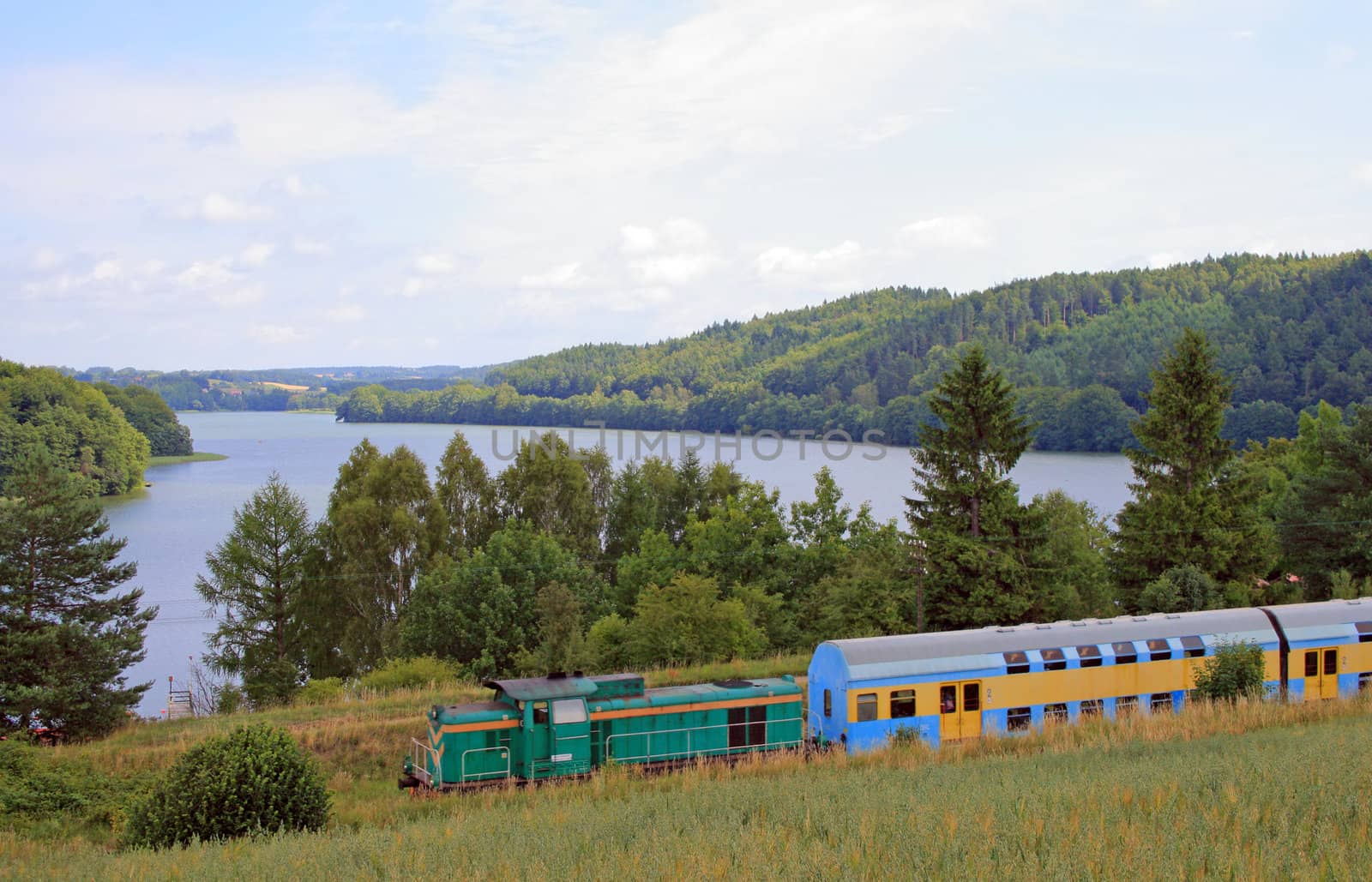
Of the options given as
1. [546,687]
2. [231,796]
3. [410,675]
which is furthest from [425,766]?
[410,675]

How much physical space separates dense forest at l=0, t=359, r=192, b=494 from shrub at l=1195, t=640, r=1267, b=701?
297 feet

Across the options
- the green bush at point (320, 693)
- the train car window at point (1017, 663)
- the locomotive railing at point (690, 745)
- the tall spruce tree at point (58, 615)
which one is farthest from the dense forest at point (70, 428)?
the train car window at point (1017, 663)

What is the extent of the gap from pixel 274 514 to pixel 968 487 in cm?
3421

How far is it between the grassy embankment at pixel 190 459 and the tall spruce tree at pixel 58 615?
10885 centimetres

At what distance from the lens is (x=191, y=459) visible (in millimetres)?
142875

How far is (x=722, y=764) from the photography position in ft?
58.9

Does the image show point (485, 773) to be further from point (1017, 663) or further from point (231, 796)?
point (1017, 663)

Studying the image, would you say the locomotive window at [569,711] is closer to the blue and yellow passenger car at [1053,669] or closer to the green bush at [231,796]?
the blue and yellow passenger car at [1053,669]

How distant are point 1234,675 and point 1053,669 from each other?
3.85 meters

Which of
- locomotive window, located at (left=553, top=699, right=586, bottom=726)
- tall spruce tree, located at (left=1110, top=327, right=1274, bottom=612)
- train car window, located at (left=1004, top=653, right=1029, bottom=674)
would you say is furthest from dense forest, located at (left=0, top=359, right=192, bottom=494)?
train car window, located at (left=1004, top=653, right=1029, bottom=674)

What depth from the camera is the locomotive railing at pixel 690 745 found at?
21203 millimetres

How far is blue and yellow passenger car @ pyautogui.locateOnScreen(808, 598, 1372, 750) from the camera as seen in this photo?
869 inches

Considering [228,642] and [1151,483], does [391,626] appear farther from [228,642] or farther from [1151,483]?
[1151,483]

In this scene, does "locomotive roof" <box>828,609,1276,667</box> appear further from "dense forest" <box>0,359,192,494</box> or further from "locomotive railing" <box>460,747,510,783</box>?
"dense forest" <box>0,359,192,494</box>
